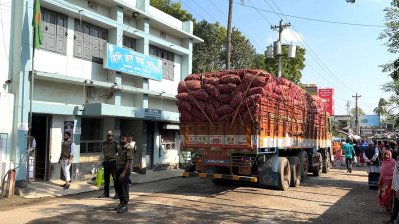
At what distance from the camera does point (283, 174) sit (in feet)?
40.2

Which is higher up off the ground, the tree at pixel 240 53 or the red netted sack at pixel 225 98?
the tree at pixel 240 53

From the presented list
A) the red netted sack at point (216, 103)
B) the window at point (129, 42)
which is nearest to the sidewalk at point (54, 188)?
the red netted sack at point (216, 103)

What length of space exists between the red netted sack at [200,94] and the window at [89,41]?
549cm

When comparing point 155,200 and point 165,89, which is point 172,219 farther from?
point 165,89

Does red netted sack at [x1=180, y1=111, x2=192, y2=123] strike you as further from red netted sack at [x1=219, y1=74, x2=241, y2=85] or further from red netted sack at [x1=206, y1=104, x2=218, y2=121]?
red netted sack at [x1=219, y1=74, x2=241, y2=85]

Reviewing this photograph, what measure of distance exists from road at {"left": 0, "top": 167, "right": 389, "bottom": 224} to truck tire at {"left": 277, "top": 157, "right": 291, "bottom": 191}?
0.70ft

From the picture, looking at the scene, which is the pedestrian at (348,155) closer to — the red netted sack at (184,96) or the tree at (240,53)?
the red netted sack at (184,96)

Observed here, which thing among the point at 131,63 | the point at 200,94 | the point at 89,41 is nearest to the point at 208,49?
the point at 131,63

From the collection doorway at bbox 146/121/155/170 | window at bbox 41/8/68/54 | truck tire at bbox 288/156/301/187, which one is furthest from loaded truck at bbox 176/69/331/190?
doorway at bbox 146/121/155/170

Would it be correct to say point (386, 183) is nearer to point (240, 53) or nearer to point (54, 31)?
point (54, 31)

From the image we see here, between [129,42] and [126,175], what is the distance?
9952 mm

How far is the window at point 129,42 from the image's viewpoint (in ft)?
57.1

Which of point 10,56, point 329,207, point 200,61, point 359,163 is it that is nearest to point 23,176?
point 10,56

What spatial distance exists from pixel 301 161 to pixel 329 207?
477 centimetres
